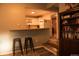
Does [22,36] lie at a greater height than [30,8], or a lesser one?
lesser

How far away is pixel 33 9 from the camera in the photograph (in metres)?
2.24

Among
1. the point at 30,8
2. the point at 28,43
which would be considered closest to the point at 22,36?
the point at 28,43

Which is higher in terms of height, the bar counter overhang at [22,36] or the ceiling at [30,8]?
the ceiling at [30,8]

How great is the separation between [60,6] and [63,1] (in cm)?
10

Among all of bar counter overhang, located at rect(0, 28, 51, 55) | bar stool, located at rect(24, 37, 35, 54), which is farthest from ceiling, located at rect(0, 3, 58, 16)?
bar stool, located at rect(24, 37, 35, 54)

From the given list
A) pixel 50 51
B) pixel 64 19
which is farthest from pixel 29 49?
pixel 64 19

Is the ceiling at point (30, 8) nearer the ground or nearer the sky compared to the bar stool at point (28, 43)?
nearer the sky

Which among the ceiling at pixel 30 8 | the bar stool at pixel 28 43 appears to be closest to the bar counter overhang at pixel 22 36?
the bar stool at pixel 28 43

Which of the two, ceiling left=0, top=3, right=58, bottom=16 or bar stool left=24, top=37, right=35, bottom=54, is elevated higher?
ceiling left=0, top=3, right=58, bottom=16

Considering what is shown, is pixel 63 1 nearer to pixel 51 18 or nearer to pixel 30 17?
pixel 51 18

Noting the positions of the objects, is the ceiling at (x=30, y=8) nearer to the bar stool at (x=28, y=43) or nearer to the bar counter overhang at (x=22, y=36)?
the bar counter overhang at (x=22, y=36)

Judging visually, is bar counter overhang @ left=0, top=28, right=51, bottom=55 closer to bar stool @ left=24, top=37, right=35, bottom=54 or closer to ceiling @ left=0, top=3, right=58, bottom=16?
bar stool @ left=24, top=37, right=35, bottom=54

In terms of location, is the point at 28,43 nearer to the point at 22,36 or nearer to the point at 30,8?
the point at 22,36

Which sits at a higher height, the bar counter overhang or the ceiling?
the ceiling
